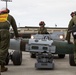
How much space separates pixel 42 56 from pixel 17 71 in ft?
3.32

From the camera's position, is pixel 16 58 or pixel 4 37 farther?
pixel 16 58

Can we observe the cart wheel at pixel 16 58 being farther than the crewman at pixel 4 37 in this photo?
Yes

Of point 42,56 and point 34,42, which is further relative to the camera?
point 34,42

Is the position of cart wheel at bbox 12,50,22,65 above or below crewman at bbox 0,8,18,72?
below

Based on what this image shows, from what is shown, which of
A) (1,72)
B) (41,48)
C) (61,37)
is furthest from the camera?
(61,37)

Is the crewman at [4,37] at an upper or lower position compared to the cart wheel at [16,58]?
upper

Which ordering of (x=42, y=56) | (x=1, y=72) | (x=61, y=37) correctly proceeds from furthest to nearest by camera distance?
(x=61, y=37) < (x=42, y=56) < (x=1, y=72)

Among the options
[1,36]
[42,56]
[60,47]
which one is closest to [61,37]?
[60,47]

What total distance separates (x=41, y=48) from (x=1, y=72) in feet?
7.26

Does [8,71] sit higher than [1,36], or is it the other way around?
[1,36]

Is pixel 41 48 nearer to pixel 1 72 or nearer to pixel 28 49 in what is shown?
pixel 28 49

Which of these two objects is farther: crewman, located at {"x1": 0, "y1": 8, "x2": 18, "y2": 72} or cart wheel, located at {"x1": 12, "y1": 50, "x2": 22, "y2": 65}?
cart wheel, located at {"x1": 12, "y1": 50, "x2": 22, "y2": 65}

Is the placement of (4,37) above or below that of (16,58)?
above

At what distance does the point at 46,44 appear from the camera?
40.9 ft
